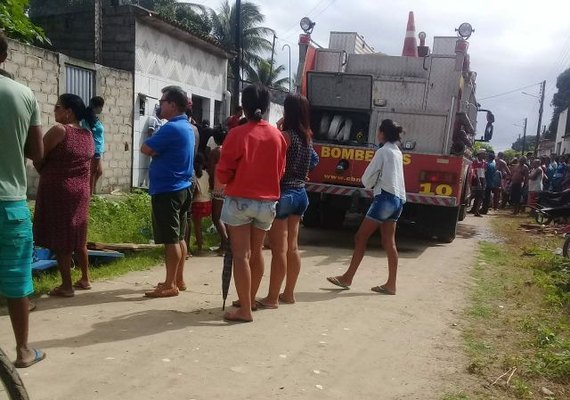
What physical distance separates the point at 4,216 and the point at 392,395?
243cm

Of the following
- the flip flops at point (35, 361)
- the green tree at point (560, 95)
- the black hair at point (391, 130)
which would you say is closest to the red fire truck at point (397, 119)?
the black hair at point (391, 130)

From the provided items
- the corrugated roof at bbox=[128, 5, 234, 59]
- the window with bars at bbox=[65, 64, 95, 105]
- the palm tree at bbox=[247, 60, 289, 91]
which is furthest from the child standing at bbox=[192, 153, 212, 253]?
the palm tree at bbox=[247, 60, 289, 91]

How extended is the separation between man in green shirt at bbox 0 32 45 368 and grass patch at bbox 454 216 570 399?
2570mm

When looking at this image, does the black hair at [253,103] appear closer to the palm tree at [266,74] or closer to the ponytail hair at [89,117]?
the ponytail hair at [89,117]

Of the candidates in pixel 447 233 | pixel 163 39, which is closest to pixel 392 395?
pixel 447 233

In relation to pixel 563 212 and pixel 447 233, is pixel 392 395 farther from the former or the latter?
→ pixel 563 212

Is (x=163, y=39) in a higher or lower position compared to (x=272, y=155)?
higher

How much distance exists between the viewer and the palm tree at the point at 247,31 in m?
32.9

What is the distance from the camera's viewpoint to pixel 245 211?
4.28m

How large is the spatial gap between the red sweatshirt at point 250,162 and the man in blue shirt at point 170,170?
23.0 inches

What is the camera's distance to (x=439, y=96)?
8539 millimetres

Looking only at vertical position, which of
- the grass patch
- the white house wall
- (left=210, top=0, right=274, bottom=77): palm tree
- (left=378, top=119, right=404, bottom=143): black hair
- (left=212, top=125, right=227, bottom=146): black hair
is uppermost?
(left=210, top=0, right=274, bottom=77): palm tree

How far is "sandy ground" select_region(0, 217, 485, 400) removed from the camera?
3225mm

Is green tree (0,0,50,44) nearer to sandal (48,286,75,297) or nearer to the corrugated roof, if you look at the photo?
the corrugated roof
